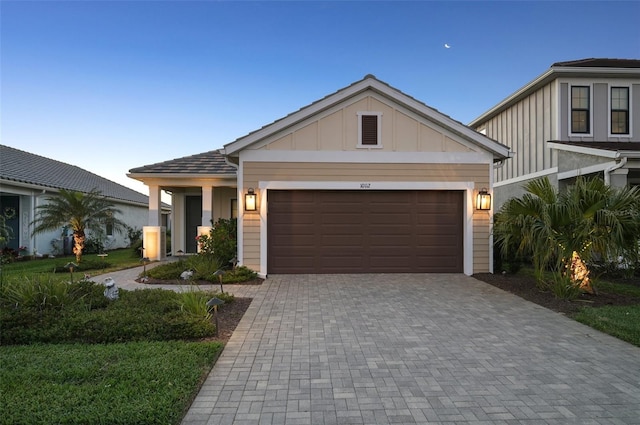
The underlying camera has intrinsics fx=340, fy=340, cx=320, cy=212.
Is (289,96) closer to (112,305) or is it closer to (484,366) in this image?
(112,305)

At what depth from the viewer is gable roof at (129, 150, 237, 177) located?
12461mm

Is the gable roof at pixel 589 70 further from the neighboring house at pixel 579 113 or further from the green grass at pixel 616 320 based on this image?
the green grass at pixel 616 320

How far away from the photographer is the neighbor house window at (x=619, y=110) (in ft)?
40.3

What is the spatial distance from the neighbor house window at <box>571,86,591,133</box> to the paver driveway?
31.0ft

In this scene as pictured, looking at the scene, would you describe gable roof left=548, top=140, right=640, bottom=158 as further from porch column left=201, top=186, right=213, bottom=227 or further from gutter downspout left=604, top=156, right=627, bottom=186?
porch column left=201, top=186, right=213, bottom=227

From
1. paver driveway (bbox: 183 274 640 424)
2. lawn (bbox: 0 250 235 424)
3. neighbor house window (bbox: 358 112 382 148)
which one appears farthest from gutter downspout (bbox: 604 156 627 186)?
lawn (bbox: 0 250 235 424)

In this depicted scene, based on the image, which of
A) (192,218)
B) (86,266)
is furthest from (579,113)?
(86,266)

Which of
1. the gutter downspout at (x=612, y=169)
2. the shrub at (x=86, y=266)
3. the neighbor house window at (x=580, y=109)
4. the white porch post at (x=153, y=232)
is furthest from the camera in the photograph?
the white porch post at (x=153, y=232)

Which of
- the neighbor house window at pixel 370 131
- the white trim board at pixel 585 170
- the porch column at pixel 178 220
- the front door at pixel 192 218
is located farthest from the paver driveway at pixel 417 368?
the porch column at pixel 178 220

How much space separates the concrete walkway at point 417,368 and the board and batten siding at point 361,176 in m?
3.20

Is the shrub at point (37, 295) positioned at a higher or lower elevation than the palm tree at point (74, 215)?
lower

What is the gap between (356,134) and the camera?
375 inches

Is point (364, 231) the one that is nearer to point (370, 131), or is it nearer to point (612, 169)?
point (370, 131)

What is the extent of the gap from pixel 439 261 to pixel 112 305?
26.5ft
